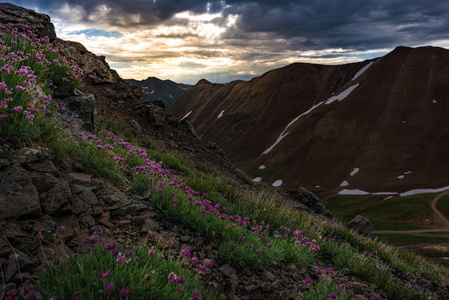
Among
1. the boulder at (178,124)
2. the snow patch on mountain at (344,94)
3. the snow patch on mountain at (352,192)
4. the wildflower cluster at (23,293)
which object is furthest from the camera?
the snow patch on mountain at (344,94)

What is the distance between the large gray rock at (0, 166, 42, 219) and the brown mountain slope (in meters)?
81.3

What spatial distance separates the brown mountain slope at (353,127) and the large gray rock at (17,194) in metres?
81.3

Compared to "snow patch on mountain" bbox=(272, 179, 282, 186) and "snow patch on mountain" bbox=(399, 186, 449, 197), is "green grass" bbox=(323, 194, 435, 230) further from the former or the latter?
"snow patch on mountain" bbox=(272, 179, 282, 186)

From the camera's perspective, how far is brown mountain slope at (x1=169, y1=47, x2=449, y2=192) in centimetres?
8181

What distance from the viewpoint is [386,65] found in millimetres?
120062

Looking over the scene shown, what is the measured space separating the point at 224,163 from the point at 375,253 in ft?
51.8

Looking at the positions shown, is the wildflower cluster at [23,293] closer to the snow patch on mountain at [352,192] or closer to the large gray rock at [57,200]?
the large gray rock at [57,200]

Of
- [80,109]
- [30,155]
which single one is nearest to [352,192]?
[80,109]

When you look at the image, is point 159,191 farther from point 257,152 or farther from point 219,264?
point 257,152

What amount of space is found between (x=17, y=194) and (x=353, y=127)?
108371mm

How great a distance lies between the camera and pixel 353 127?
9919cm

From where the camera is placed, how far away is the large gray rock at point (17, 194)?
3355 millimetres

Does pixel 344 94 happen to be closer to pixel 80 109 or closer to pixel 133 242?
pixel 80 109

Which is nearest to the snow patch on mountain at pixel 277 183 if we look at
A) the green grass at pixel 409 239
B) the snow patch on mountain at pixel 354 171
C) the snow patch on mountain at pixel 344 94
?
the snow patch on mountain at pixel 354 171
